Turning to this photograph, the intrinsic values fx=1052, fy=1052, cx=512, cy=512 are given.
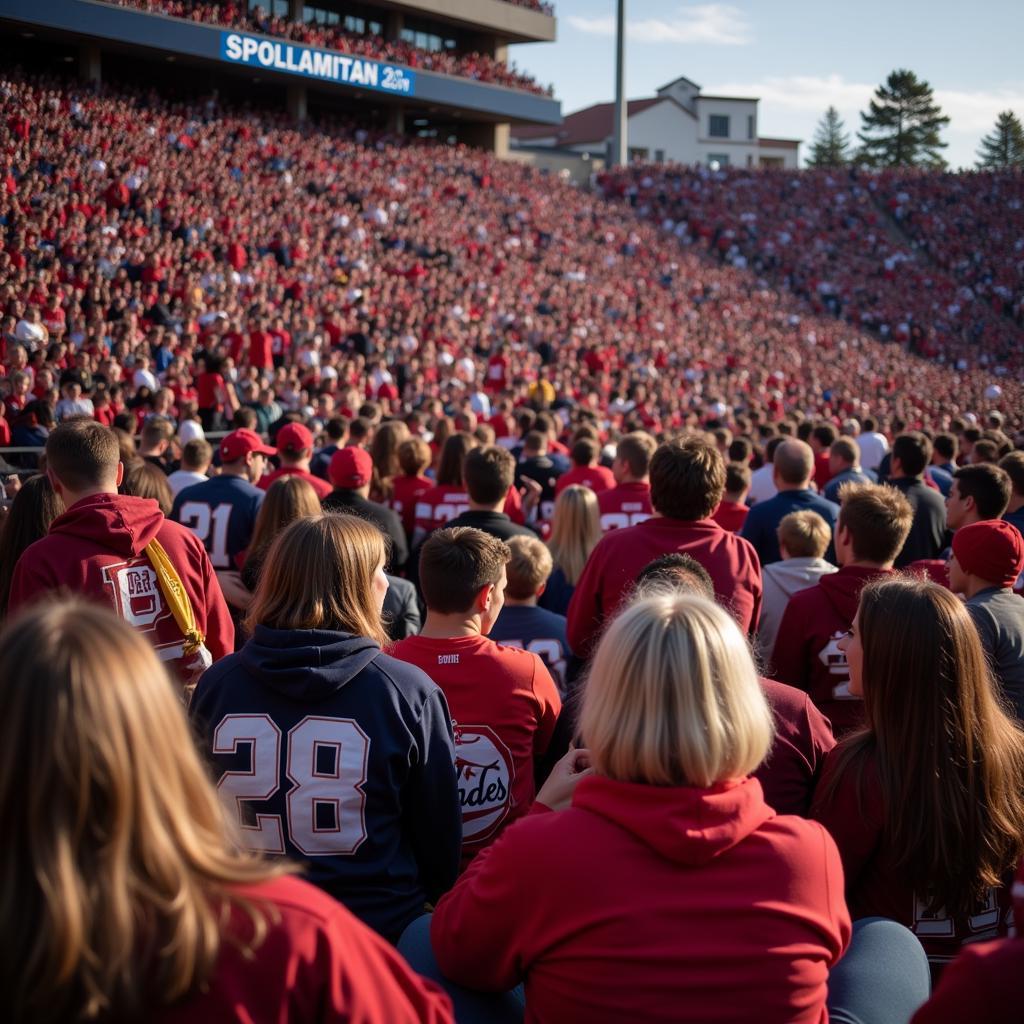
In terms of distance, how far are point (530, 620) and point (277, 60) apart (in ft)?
105

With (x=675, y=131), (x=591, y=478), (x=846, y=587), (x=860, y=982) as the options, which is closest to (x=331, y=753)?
(x=860, y=982)

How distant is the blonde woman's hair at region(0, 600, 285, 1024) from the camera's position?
4.19ft

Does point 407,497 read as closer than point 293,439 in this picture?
No

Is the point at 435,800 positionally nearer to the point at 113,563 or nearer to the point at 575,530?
the point at 113,563

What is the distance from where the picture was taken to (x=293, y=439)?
6.66m

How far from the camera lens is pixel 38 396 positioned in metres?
13.1

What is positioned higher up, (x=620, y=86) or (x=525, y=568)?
(x=620, y=86)

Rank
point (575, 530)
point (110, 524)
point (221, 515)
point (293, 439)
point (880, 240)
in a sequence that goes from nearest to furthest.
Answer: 1. point (110, 524)
2. point (221, 515)
3. point (575, 530)
4. point (293, 439)
5. point (880, 240)

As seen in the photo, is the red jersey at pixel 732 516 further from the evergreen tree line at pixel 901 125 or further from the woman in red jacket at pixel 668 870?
the evergreen tree line at pixel 901 125

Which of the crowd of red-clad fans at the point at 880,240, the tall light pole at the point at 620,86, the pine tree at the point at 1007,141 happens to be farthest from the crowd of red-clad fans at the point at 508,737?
the pine tree at the point at 1007,141

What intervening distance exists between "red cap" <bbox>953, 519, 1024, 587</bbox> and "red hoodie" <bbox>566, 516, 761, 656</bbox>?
2.94 feet

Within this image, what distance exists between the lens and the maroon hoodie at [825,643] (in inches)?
170

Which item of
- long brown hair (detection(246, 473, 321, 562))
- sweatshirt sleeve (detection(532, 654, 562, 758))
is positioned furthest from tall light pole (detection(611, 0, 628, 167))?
sweatshirt sleeve (detection(532, 654, 562, 758))

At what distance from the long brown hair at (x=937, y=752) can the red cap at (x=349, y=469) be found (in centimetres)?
406
